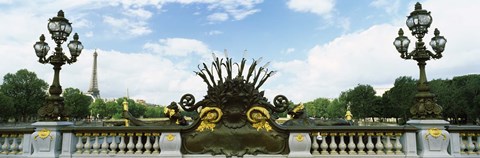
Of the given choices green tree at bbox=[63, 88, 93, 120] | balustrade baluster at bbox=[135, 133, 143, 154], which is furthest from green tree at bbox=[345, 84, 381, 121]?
balustrade baluster at bbox=[135, 133, 143, 154]

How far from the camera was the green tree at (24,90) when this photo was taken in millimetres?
63688

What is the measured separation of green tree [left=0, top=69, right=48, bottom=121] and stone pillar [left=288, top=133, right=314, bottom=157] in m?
66.2

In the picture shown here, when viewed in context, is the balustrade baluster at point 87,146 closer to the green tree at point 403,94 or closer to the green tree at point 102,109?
the green tree at point 403,94

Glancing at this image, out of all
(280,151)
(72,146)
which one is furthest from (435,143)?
(72,146)

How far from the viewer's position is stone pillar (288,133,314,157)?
829 centimetres

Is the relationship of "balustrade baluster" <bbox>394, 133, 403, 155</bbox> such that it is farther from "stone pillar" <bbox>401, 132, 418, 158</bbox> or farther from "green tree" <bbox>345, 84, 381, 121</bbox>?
"green tree" <bbox>345, 84, 381, 121</bbox>

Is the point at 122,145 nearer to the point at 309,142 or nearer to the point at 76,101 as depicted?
the point at 309,142

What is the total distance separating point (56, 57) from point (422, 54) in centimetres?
936

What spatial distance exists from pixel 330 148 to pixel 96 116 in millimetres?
113792

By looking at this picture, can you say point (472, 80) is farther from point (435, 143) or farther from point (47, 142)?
point (47, 142)

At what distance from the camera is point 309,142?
827 cm

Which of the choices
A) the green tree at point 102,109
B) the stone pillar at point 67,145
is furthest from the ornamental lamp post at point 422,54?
the green tree at point 102,109

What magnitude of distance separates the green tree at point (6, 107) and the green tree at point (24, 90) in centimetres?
381

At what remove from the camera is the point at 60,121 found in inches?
362
